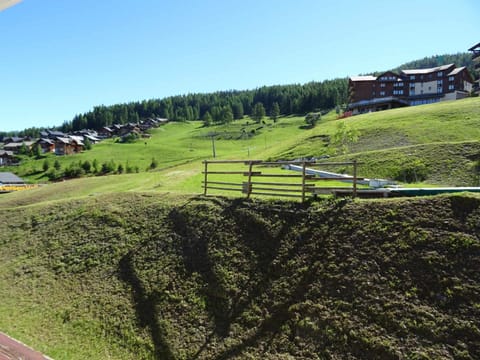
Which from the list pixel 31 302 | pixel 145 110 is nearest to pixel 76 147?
pixel 145 110

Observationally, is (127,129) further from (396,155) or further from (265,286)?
(265,286)

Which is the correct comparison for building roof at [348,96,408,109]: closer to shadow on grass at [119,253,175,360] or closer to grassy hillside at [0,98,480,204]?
grassy hillside at [0,98,480,204]

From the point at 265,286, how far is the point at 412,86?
83301 millimetres

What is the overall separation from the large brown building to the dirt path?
7310cm

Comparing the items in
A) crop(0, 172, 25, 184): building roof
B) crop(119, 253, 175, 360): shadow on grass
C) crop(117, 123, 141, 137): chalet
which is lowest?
crop(0, 172, 25, 184): building roof

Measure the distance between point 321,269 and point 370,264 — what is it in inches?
53.0

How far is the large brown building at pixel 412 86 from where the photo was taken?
239ft

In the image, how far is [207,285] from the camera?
10.5m

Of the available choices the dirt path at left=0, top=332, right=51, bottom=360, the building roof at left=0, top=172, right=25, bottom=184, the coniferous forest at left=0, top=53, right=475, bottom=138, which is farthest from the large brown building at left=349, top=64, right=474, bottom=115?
the dirt path at left=0, top=332, right=51, bottom=360

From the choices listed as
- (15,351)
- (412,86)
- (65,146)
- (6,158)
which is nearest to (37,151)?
(6,158)

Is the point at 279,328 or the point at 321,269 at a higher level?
the point at 321,269

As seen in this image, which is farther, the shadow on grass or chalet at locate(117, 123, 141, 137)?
chalet at locate(117, 123, 141, 137)

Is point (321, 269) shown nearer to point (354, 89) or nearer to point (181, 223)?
point (181, 223)

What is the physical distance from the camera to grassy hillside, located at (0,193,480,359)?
A: 7395 mm
